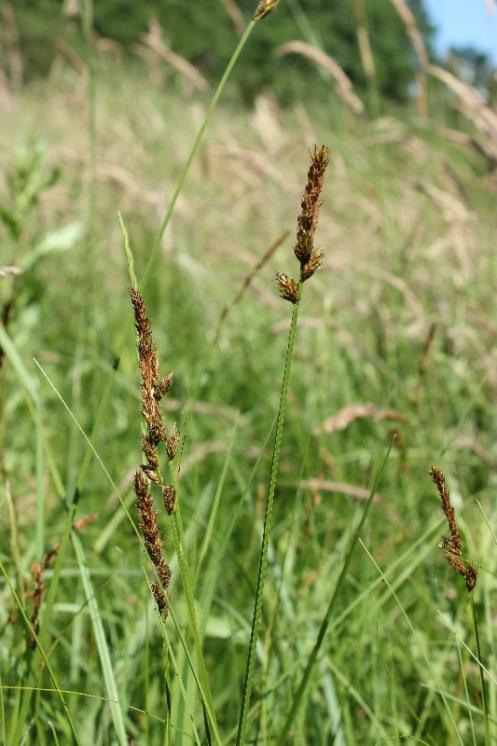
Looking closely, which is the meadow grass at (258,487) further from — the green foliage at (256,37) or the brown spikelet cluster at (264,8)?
the green foliage at (256,37)

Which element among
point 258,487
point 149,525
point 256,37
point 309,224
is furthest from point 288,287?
point 256,37

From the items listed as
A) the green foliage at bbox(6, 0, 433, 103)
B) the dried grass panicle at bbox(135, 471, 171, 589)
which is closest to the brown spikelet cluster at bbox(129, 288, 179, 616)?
the dried grass panicle at bbox(135, 471, 171, 589)

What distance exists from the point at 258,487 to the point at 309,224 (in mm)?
1145

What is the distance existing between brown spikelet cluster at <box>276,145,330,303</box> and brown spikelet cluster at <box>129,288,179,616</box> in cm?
9

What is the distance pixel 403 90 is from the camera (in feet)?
128

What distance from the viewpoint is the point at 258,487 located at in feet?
5.25

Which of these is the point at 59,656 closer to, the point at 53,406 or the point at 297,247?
the point at 297,247

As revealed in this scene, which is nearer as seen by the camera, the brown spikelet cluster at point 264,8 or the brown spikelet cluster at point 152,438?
the brown spikelet cluster at point 152,438

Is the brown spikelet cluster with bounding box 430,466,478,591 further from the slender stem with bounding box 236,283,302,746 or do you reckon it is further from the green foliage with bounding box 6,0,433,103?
the green foliage with bounding box 6,0,433,103

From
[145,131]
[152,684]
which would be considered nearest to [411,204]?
[145,131]

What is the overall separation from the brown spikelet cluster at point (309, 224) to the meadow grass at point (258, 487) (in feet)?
0.44

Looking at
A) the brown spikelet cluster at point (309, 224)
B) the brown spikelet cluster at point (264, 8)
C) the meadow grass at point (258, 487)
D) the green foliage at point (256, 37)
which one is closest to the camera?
the brown spikelet cluster at point (309, 224)

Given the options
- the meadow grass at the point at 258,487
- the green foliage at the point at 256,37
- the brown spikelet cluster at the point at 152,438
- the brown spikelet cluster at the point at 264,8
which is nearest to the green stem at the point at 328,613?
the meadow grass at the point at 258,487

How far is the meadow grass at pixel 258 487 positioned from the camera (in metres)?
0.82
